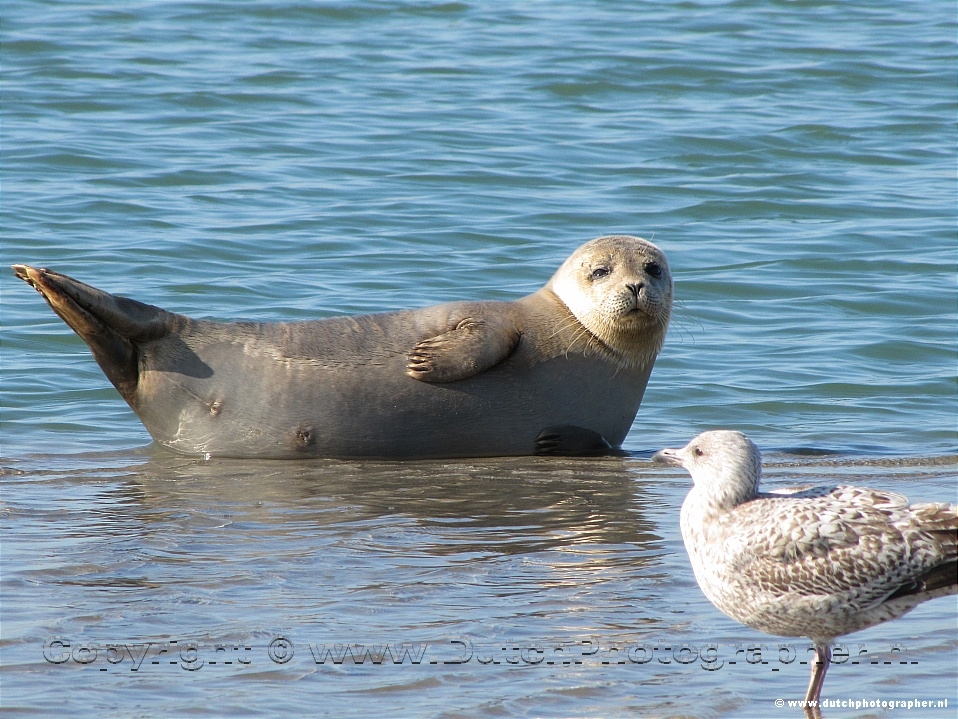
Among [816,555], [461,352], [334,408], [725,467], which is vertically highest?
[725,467]

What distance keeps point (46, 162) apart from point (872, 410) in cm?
760

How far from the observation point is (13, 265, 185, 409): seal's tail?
6.59 meters

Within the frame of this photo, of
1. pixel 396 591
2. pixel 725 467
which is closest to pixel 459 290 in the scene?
pixel 396 591

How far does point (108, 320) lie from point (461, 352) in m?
1.62

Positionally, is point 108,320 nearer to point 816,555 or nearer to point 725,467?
point 725,467

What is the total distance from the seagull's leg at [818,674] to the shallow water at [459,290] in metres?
0.12

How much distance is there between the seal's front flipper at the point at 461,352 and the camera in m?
6.88

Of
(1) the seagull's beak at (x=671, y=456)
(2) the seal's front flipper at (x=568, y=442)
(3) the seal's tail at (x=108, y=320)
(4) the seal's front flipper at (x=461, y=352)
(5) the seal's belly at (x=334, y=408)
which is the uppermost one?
(1) the seagull's beak at (x=671, y=456)

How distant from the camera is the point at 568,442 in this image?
7.24 m

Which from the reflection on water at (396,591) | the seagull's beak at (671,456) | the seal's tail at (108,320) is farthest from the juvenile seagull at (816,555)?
the seal's tail at (108,320)

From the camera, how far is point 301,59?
16031 millimetres

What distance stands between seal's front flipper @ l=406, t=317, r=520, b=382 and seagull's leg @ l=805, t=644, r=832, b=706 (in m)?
2.93

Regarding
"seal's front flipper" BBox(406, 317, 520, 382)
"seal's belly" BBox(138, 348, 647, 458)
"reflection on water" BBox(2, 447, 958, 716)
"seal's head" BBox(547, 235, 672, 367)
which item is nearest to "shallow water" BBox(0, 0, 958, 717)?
"reflection on water" BBox(2, 447, 958, 716)

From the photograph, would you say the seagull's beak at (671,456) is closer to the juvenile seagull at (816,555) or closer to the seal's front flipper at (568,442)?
the juvenile seagull at (816,555)
